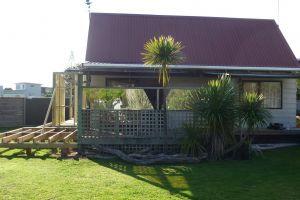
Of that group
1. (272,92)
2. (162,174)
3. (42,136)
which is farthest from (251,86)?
(42,136)

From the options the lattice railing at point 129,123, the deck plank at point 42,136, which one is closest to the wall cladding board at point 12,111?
the deck plank at point 42,136

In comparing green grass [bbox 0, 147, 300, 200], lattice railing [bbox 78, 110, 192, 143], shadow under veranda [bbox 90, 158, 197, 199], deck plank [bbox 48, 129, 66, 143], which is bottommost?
shadow under veranda [bbox 90, 158, 197, 199]

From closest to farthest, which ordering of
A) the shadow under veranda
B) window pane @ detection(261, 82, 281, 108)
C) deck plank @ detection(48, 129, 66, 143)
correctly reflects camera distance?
the shadow under veranda
deck plank @ detection(48, 129, 66, 143)
window pane @ detection(261, 82, 281, 108)

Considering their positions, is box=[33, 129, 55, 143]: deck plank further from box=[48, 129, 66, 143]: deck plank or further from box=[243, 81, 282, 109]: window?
box=[243, 81, 282, 109]: window

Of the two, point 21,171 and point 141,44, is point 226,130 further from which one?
point 141,44

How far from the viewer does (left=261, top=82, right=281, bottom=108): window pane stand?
17.3m

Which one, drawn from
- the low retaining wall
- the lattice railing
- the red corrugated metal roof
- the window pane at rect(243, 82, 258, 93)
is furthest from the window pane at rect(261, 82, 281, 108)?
the low retaining wall

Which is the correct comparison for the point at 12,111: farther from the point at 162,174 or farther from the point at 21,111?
the point at 162,174

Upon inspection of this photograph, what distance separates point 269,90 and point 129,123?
713 centimetres

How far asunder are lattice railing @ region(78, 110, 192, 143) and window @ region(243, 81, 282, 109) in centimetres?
517

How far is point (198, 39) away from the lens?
1873 centimetres

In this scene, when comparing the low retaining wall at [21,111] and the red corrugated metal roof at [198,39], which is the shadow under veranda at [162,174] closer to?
the red corrugated metal roof at [198,39]

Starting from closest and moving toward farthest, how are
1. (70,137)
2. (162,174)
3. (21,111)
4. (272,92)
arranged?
(162,174)
(70,137)
(272,92)
(21,111)

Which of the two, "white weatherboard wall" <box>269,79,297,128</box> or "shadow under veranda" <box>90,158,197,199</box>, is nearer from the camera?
"shadow under veranda" <box>90,158,197,199</box>
